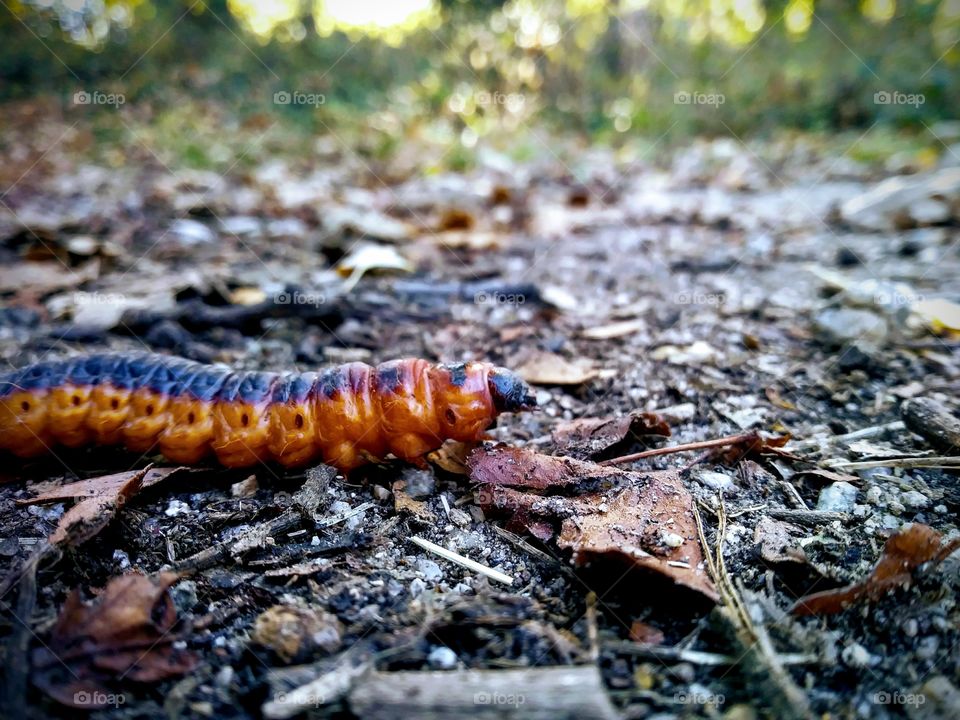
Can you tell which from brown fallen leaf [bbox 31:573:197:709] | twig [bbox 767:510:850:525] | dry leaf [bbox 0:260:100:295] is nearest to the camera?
brown fallen leaf [bbox 31:573:197:709]

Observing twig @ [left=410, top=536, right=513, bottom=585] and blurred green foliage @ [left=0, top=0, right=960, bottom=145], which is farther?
blurred green foliage @ [left=0, top=0, right=960, bottom=145]

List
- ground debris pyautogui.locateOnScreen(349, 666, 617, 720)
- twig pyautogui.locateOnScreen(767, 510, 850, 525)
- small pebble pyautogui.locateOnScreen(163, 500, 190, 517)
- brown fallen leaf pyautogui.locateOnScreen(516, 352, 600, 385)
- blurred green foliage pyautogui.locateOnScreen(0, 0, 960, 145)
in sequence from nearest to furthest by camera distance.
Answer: ground debris pyautogui.locateOnScreen(349, 666, 617, 720) → twig pyautogui.locateOnScreen(767, 510, 850, 525) → small pebble pyautogui.locateOnScreen(163, 500, 190, 517) → brown fallen leaf pyautogui.locateOnScreen(516, 352, 600, 385) → blurred green foliage pyautogui.locateOnScreen(0, 0, 960, 145)

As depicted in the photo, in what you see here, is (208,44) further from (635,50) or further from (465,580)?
(465,580)

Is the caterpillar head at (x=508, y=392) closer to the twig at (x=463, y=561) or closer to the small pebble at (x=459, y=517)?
the small pebble at (x=459, y=517)

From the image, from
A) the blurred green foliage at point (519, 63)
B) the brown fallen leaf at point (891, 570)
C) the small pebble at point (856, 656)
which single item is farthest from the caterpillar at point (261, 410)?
the blurred green foliage at point (519, 63)

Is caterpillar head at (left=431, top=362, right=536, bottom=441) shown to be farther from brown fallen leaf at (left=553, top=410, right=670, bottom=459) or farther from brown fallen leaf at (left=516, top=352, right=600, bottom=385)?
brown fallen leaf at (left=516, top=352, right=600, bottom=385)

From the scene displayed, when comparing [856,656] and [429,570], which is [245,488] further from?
[856,656]

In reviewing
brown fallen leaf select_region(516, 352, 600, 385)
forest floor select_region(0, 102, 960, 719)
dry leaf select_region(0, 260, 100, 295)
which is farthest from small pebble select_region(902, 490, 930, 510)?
dry leaf select_region(0, 260, 100, 295)
